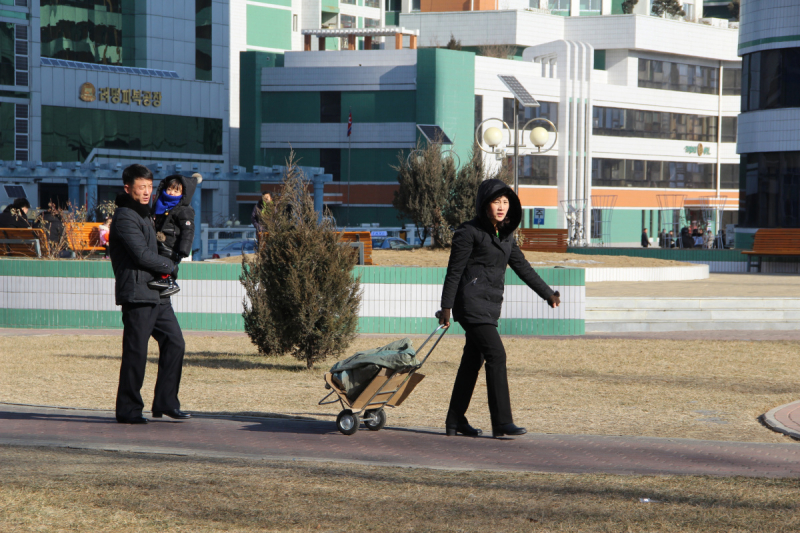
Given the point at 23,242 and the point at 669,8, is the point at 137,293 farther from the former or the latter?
the point at 669,8

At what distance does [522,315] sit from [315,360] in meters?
5.07

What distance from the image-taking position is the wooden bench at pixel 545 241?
3041cm

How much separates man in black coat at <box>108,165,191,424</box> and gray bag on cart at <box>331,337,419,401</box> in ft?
4.53

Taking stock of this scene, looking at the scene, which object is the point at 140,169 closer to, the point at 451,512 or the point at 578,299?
the point at 451,512

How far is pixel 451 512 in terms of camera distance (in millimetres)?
5180

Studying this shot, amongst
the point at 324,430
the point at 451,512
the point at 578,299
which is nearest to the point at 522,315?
the point at 578,299

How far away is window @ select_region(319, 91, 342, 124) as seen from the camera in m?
62.5

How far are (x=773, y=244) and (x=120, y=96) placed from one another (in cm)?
3937

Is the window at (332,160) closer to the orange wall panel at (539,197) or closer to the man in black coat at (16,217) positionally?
the orange wall panel at (539,197)

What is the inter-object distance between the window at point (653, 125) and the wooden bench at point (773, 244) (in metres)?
36.2

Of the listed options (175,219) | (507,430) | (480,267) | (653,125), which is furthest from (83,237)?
(653,125)

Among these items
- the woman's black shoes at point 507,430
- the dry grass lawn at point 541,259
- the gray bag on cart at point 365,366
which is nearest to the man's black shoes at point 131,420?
the gray bag on cart at point 365,366

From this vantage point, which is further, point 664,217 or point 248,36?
point 248,36

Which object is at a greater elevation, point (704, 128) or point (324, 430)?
point (704, 128)
